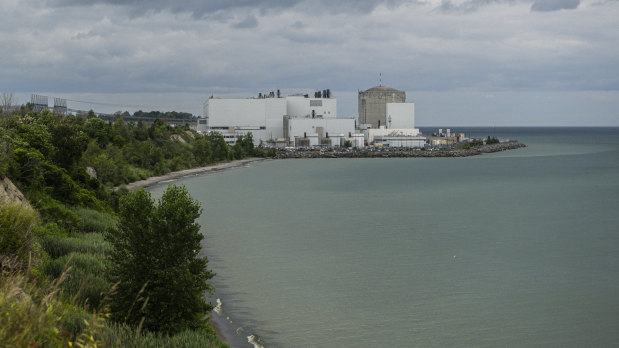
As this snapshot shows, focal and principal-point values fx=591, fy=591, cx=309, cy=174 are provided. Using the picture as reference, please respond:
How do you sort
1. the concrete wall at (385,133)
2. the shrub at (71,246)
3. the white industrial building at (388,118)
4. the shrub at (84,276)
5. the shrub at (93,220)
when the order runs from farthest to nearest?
the concrete wall at (385,133)
the white industrial building at (388,118)
the shrub at (93,220)
the shrub at (71,246)
the shrub at (84,276)

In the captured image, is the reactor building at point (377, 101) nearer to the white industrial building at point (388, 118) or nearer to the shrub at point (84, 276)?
the white industrial building at point (388, 118)

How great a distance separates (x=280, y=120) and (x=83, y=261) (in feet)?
350

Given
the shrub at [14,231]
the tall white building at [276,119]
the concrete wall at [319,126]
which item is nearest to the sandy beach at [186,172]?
the concrete wall at [319,126]

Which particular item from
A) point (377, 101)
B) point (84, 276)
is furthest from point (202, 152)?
point (84, 276)

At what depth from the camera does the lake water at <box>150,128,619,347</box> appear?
15.8m

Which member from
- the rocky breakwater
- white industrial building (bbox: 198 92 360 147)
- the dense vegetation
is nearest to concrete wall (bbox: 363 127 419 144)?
the rocky breakwater

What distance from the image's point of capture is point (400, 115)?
5315 inches

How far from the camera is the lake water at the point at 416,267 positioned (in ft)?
51.9

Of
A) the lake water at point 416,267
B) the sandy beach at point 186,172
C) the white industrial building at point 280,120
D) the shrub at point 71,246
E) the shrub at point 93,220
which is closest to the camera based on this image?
the lake water at point 416,267

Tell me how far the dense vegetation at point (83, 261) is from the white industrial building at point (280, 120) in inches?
3358

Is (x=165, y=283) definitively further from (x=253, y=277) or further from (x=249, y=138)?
(x=249, y=138)

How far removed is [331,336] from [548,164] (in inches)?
3460

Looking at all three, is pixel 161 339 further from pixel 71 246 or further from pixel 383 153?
pixel 383 153

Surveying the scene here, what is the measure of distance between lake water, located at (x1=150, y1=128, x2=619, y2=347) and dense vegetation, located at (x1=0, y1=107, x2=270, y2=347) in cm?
279
